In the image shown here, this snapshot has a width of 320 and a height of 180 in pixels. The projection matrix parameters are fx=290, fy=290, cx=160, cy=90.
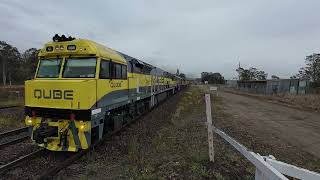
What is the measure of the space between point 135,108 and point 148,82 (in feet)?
11.8

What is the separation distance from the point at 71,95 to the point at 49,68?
1789mm

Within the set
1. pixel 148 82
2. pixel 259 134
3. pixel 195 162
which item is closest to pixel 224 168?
pixel 195 162

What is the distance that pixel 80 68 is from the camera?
9000 mm

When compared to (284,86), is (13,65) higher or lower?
higher

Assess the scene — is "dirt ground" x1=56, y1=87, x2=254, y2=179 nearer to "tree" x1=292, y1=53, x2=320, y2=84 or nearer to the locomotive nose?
the locomotive nose

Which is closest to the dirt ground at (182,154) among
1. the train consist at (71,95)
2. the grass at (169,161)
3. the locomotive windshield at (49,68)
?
the grass at (169,161)

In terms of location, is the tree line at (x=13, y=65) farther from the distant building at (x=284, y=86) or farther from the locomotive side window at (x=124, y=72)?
the locomotive side window at (x=124, y=72)

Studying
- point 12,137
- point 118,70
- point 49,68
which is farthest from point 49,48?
point 12,137

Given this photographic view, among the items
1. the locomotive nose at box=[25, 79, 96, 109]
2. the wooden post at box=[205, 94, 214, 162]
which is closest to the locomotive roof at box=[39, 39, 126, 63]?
the locomotive nose at box=[25, 79, 96, 109]

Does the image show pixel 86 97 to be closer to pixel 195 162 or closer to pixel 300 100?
pixel 195 162

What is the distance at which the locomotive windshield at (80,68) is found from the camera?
29.3ft

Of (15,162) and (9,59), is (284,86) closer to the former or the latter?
(15,162)

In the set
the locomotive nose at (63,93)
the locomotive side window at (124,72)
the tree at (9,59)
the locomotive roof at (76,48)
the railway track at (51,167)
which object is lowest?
the railway track at (51,167)

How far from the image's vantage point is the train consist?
320 inches
